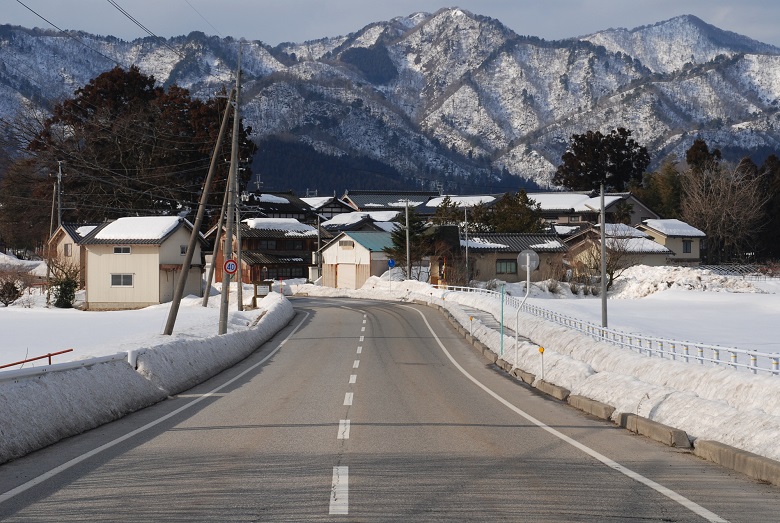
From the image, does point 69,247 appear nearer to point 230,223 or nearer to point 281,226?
point 281,226

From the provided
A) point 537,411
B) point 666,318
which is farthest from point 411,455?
point 666,318

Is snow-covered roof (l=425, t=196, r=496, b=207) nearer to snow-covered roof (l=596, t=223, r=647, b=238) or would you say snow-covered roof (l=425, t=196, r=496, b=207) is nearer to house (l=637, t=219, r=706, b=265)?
house (l=637, t=219, r=706, b=265)

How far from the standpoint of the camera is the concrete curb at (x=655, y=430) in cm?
1137

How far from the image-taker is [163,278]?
60.4 metres

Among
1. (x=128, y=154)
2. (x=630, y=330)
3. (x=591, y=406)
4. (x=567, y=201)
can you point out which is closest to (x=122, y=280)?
(x=128, y=154)

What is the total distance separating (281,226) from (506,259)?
2722 centimetres

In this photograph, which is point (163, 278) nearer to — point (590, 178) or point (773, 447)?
point (773, 447)

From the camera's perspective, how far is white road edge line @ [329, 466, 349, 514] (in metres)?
7.65

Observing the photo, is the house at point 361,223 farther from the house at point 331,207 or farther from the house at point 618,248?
the house at point 618,248

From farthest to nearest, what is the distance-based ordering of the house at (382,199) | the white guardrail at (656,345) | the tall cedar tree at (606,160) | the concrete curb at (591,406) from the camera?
the house at (382,199), the tall cedar tree at (606,160), the white guardrail at (656,345), the concrete curb at (591,406)

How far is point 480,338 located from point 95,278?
37381mm

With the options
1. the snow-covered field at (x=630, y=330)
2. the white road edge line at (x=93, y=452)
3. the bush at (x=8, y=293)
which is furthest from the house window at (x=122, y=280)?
the white road edge line at (x=93, y=452)

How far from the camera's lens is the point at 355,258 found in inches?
3191

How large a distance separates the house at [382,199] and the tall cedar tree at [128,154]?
60.5m
